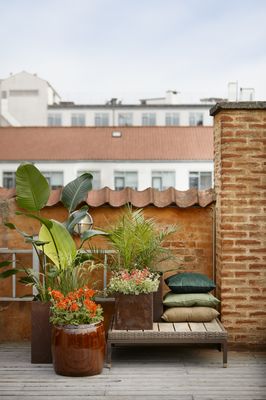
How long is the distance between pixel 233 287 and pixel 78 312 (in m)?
1.49

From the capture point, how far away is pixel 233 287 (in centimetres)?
610

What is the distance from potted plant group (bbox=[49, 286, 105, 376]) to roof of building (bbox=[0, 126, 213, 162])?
120 feet

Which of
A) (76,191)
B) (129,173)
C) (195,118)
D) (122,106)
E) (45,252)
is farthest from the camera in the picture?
(195,118)

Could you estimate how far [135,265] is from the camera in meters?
5.92

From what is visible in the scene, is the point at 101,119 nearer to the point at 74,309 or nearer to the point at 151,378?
the point at 74,309

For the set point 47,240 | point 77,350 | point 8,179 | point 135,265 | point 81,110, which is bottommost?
point 77,350

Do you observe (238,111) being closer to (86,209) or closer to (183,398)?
(86,209)

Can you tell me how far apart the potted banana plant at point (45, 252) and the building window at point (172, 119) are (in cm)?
5841

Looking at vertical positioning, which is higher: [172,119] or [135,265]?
[172,119]

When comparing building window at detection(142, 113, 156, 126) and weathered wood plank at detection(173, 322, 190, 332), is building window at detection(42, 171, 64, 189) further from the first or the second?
weathered wood plank at detection(173, 322, 190, 332)

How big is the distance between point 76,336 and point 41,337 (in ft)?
1.92

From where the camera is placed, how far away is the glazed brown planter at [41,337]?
582cm

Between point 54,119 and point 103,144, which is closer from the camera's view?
point 103,144

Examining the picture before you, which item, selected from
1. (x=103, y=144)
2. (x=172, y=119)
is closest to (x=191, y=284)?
(x=103, y=144)
